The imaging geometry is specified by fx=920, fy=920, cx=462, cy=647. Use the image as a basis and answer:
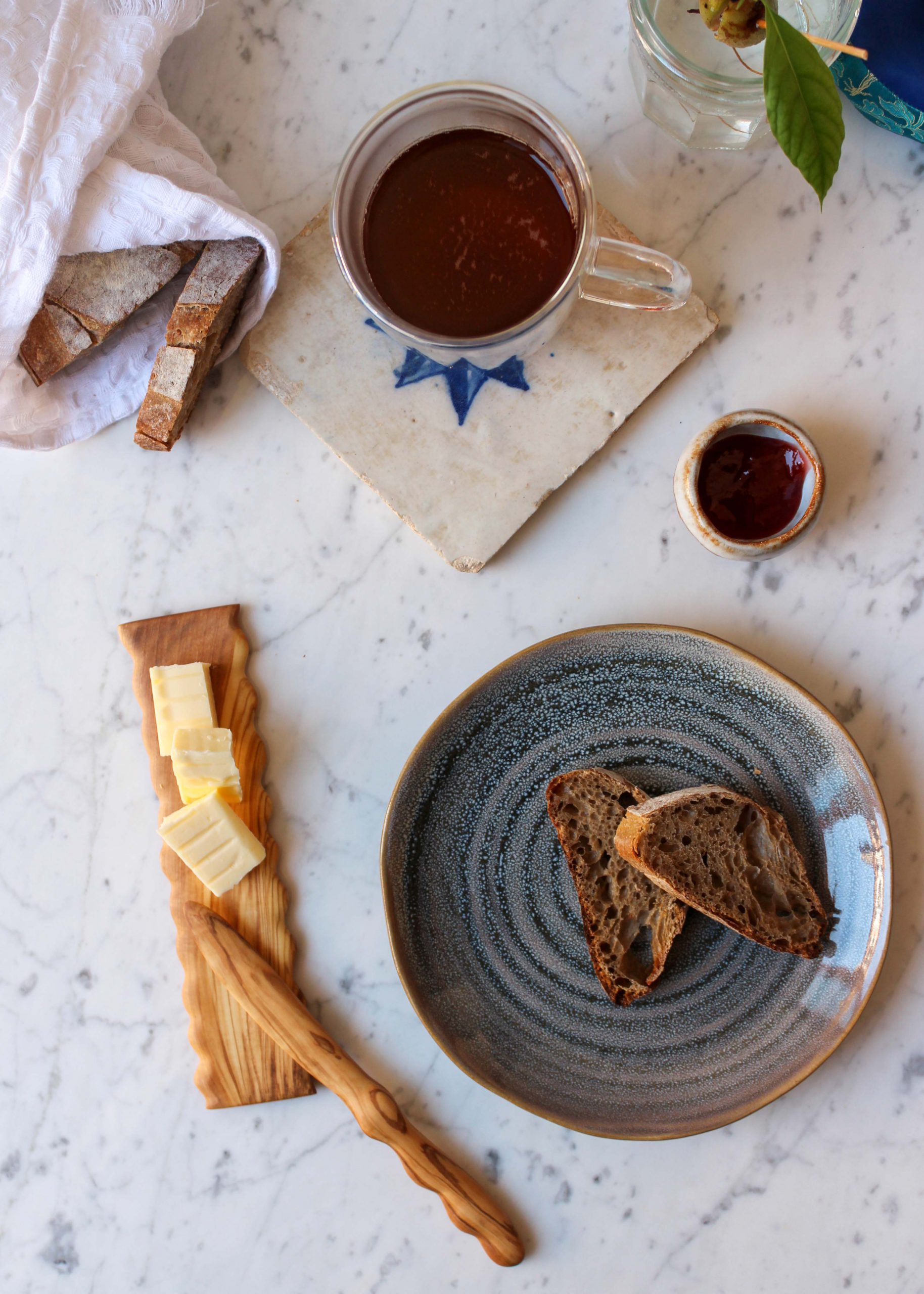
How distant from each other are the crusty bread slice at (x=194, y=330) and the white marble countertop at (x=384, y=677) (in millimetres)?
64

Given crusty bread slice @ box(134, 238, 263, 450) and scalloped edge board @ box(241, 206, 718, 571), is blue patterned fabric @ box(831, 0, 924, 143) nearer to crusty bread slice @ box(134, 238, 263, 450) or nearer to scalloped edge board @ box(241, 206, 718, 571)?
scalloped edge board @ box(241, 206, 718, 571)

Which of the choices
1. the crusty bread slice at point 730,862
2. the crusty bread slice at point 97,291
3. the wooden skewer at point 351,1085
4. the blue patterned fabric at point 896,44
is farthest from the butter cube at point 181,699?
the blue patterned fabric at point 896,44

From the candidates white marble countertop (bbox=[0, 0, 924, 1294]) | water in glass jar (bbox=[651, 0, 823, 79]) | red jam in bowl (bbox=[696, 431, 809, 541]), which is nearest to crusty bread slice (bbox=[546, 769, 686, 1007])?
white marble countertop (bbox=[0, 0, 924, 1294])

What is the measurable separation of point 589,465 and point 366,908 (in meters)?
0.55

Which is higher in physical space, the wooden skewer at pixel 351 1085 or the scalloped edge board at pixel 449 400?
the scalloped edge board at pixel 449 400

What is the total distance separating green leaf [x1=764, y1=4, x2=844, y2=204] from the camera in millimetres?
714

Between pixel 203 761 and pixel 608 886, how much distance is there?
46 cm

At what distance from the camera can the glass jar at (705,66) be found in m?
0.84

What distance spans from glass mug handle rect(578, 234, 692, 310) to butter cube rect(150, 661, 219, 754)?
1.87 ft

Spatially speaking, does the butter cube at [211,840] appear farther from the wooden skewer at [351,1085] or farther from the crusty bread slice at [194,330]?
the crusty bread slice at [194,330]

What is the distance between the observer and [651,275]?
0.88m

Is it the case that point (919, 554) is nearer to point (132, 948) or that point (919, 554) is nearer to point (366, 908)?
point (366, 908)

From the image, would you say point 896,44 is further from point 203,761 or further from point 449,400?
point 203,761

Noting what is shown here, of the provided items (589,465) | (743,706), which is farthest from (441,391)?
(743,706)
